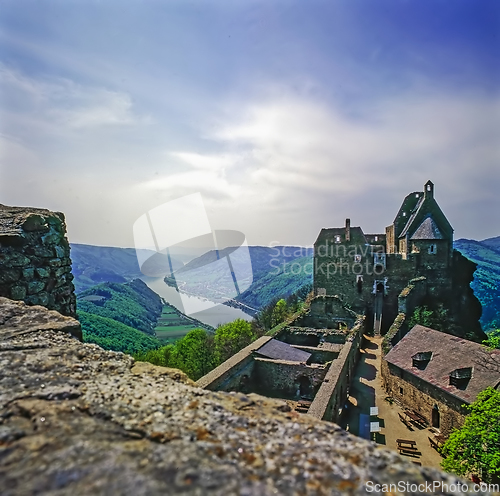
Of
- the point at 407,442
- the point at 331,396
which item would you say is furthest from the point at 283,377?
the point at 407,442

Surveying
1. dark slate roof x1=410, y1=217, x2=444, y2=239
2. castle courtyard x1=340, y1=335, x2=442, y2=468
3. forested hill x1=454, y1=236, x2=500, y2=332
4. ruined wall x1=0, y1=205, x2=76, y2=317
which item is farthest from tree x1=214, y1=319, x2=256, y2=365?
ruined wall x1=0, y1=205, x2=76, y2=317

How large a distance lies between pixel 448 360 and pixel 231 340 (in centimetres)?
1849

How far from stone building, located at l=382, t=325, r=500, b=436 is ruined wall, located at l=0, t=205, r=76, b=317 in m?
14.5

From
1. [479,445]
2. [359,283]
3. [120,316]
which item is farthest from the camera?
[120,316]

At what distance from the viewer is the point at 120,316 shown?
76.3 meters

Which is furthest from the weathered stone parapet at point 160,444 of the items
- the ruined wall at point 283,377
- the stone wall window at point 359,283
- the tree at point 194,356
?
the stone wall window at point 359,283

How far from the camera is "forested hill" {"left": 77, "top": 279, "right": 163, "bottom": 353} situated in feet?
169

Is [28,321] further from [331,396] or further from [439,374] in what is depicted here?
[439,374]

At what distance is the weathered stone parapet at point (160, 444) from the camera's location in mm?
1525

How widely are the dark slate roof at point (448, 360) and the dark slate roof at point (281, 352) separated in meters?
4.87

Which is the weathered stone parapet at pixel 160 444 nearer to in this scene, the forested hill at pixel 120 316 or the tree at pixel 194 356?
the tree at pixel 194 356

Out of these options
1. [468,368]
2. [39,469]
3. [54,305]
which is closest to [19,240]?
[54,305]

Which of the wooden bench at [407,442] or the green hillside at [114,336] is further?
the green hillside at [114,336]

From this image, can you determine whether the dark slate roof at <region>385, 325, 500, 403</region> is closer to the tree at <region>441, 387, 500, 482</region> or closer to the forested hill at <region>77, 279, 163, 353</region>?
the tree at <region>441, 387, 500, 482</region>
